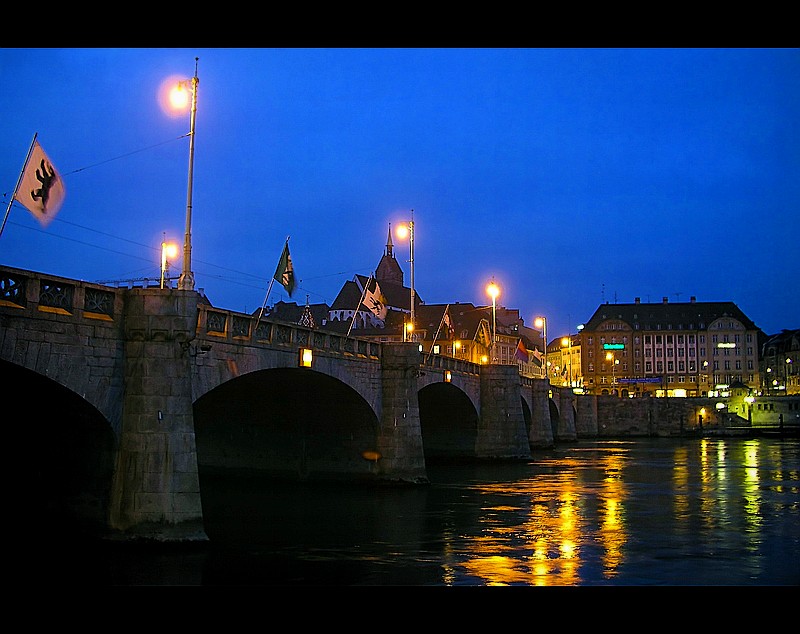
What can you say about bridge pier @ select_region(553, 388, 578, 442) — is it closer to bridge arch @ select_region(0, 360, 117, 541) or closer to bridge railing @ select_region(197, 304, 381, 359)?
bridge railing @ select_region(197, 304, 381, 359)

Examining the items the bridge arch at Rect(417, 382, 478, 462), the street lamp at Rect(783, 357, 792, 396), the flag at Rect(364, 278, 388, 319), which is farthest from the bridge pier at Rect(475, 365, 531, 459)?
the street lamp at Rect(783, 357, 792, 396)

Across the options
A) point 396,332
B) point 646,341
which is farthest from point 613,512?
point 646,341

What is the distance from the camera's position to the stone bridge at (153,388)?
68.0 ft

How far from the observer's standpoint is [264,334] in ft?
101

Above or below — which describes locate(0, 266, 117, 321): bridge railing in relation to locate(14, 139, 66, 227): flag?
below

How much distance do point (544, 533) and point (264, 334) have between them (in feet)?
39.5

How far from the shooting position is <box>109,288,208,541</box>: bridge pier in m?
21.7

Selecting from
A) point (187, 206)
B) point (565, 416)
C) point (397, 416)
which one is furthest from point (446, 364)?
point (565, 416)

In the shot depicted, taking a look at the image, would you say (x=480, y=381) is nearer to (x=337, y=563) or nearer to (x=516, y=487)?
(x=516, y=487)

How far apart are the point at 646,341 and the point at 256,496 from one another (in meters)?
141

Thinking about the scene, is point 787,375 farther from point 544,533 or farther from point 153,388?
point 153,388

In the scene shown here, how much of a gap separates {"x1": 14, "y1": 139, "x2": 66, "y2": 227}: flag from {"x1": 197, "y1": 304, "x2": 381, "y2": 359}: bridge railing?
6.40 meters

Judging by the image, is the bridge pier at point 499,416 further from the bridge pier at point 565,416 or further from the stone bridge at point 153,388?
the bridge pier at point 565,416
